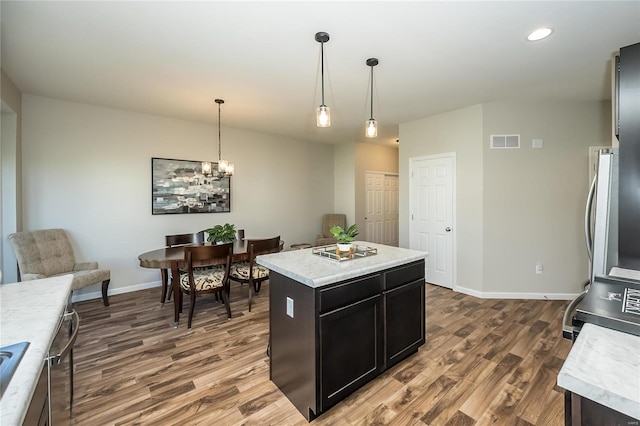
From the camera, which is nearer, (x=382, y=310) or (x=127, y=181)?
(x=382, y=310)

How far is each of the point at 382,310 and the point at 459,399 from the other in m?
0.76

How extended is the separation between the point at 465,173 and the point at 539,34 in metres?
2.00

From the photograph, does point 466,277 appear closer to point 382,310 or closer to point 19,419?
point 382,310

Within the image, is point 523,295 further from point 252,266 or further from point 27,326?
Result: point 27,326

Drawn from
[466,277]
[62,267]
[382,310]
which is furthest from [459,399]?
[62,267]

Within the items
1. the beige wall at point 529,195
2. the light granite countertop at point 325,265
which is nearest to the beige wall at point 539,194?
the beige wall at point 529,195

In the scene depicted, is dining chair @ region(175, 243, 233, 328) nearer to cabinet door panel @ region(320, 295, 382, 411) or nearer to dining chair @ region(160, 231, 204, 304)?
dining chair @ region(160, 231, 204, 304)

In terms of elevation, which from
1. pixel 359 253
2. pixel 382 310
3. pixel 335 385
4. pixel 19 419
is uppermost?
pixel 359 253

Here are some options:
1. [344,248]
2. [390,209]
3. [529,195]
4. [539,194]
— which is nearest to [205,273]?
[344,248]

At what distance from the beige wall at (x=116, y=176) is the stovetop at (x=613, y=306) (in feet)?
15.6

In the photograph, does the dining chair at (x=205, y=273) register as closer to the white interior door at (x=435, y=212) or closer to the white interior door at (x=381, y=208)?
the white interior door at (x=435, y=212)

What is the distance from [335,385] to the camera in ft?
5.99

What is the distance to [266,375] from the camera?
2213 millimetres

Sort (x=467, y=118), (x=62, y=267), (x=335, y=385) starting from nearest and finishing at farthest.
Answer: (x=335, y=385) < (x=62, y=267) < (x=467, y=118)
